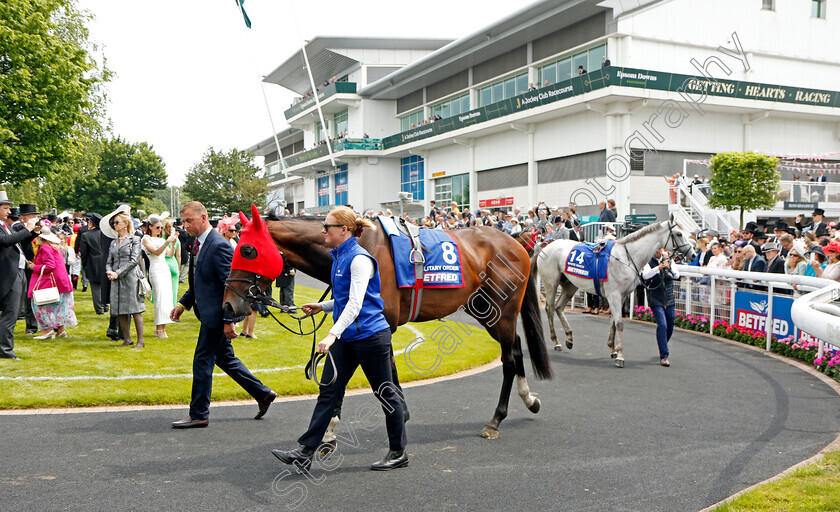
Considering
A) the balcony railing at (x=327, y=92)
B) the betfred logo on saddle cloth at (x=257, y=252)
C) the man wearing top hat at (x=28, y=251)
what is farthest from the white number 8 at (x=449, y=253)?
the balcony railing at (x=327, y=92)

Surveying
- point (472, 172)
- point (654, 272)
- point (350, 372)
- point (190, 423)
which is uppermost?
point (472, 172)

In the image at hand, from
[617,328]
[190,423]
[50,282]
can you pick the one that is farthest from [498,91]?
[190,423]

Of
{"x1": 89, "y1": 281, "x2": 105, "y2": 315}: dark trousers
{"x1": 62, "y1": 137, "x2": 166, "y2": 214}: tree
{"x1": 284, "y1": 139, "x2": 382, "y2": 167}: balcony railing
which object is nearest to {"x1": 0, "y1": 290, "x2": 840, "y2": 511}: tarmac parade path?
{"x1": 89, "y1": 281, "x2": 105, "y2": 315}: dark trousers

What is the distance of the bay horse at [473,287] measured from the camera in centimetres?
507

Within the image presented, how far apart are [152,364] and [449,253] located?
4.52 meters

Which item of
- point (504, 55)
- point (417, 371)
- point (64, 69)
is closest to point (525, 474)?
point (417, 371)

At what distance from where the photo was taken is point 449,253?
5684 mm

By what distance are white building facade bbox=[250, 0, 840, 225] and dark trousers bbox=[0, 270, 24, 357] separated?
1612cm

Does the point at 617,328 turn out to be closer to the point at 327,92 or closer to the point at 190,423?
the point at 190,423

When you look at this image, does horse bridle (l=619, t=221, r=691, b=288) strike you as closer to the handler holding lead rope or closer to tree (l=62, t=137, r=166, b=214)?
the handler holding lead rope

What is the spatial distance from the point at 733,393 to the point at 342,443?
15.4 feet

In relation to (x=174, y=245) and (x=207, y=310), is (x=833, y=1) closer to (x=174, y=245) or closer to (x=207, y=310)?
(x=174, y=245)

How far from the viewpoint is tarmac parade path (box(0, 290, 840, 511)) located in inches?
161

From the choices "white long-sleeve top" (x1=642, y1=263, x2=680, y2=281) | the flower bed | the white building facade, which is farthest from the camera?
the white building facade
